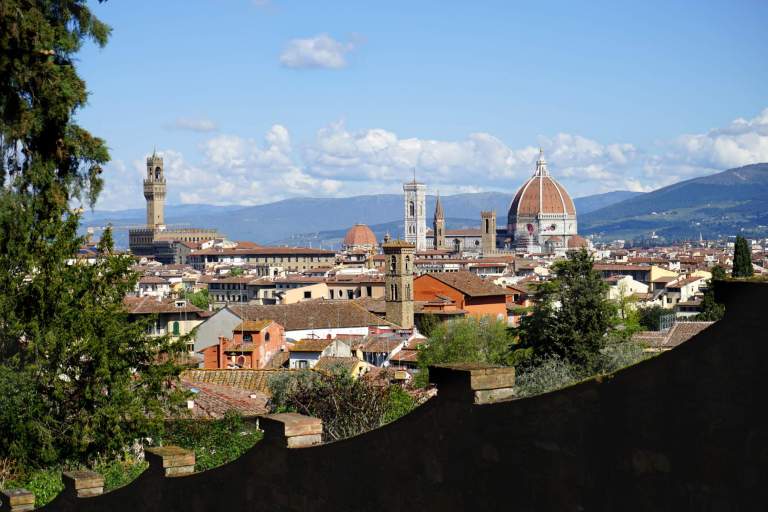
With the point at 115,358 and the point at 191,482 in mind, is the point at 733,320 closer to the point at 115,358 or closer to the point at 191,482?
the point at 191,482

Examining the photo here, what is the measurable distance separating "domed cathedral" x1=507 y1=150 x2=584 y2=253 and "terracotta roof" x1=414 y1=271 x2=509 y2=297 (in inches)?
4827

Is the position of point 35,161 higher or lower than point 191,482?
higher

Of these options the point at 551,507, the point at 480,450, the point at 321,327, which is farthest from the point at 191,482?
the point at 321,327

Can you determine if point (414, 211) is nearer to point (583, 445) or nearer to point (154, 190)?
point (154, 190)

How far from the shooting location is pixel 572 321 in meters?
25.3

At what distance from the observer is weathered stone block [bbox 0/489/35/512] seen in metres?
7.91

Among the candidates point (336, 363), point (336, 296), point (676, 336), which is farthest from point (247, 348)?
point (336, 296)

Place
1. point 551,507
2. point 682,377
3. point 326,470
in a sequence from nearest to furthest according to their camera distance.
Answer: point 682,377 < point 551,507 < point 326,470

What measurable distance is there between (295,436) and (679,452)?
96.8 inches

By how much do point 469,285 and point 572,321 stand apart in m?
30.2

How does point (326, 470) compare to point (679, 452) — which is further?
point (326, 470)

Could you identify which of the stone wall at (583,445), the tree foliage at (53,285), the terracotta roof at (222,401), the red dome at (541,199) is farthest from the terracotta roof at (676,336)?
the red dome at (541,199)

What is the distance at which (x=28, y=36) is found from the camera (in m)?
10.6

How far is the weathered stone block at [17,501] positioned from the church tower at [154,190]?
14900 cm
